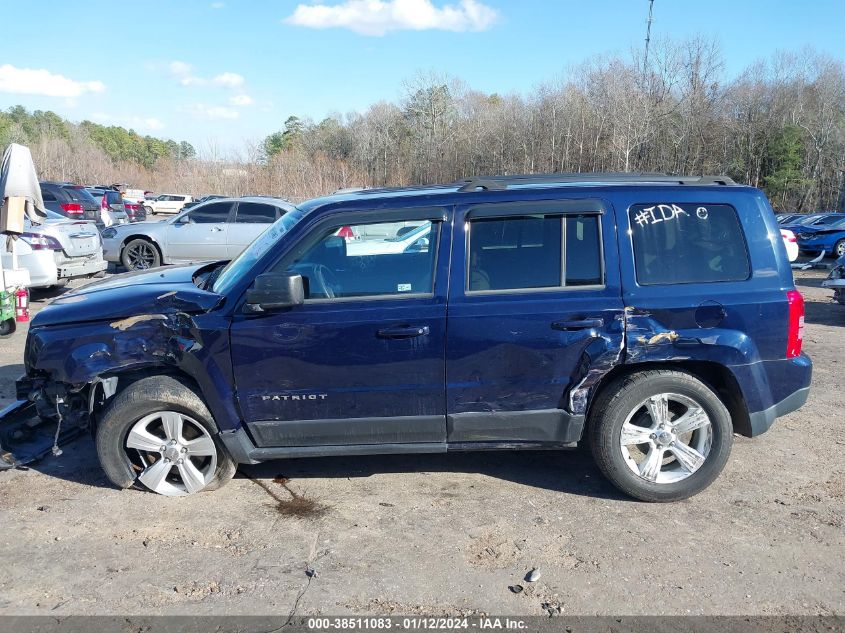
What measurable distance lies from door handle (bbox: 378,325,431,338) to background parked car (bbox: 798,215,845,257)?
1907 cm

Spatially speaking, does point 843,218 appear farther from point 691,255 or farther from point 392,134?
point 392,134

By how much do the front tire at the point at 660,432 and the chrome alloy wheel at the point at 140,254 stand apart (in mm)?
13184

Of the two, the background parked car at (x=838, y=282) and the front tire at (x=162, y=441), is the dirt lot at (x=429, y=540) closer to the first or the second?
the front tire at (x=162, y=441)

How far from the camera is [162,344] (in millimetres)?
4270

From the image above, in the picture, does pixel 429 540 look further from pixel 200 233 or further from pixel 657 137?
pixel 657 137

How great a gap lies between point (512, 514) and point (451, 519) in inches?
14.8

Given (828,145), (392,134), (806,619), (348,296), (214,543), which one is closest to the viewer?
(806,619)

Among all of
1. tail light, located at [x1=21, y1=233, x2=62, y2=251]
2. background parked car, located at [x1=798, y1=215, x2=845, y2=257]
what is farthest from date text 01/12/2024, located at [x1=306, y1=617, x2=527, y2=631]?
background parked car, located at [x1=798, y1=215, x2=845, y2=257]

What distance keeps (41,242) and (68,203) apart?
9.67 meters

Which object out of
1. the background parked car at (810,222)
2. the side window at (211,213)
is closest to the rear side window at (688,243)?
the side window at (211,213)

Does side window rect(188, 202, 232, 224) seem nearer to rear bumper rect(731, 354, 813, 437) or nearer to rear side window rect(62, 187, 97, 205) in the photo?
rear side window rect(62, 187, 97, 205)

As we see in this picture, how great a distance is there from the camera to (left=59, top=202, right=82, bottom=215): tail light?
19.3 metres

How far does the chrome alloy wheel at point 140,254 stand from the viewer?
1523 cm

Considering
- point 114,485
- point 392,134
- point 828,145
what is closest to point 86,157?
point 392,134
